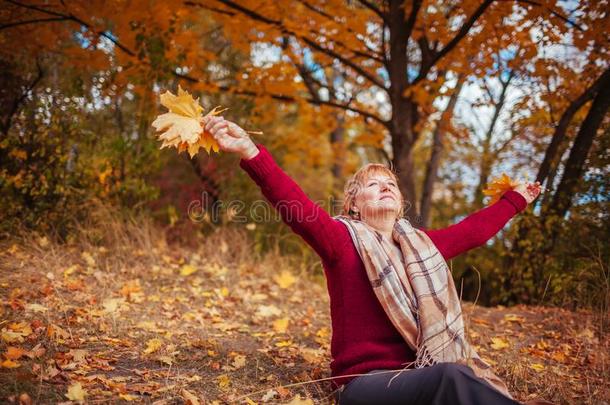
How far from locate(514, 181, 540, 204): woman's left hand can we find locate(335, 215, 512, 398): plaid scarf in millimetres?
792

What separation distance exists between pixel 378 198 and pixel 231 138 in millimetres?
804

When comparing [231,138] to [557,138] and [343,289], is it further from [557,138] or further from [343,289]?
[557,138]

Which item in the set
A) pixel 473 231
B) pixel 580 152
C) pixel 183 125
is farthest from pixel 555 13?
pixel 183 125

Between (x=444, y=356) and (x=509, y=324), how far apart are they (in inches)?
88.2

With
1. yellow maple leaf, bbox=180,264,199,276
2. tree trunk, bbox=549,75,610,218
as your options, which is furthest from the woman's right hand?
tree trunk, bbox=549,75,610,218

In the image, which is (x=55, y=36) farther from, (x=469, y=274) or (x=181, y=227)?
(x=469, y=274)

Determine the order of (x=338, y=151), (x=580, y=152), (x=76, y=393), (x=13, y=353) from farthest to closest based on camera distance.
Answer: (x=338, y=151) → (x=580, y=152) → (x=13, y=353) → (x=76, y=393)

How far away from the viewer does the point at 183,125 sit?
2230mm

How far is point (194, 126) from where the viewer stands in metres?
2.24

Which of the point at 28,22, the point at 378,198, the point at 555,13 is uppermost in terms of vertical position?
the point at 555,13

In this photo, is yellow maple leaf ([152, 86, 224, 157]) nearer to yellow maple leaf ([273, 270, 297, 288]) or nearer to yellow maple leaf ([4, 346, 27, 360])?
yellow maple leaf ([4, 346, 27, 360])

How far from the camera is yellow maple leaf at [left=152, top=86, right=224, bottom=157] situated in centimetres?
220

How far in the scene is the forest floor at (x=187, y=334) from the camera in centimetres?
248

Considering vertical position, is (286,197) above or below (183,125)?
below
